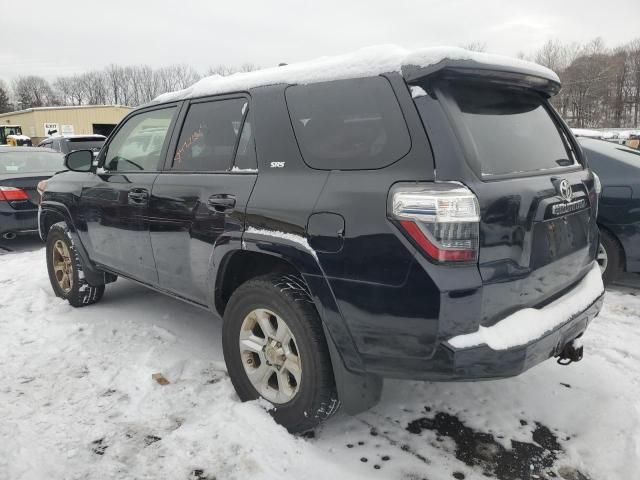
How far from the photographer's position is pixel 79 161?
4156 millimetres

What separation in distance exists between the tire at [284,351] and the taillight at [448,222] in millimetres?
735

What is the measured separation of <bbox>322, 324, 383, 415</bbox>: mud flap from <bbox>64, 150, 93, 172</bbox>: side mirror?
292 centimetres

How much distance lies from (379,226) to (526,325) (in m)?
0.75

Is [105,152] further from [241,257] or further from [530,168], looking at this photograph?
[530,168]

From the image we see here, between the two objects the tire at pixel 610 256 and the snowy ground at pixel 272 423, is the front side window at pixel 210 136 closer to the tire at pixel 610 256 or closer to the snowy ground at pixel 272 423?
the snowy ground at pixel 272 423

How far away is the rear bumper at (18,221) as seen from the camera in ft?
23.3

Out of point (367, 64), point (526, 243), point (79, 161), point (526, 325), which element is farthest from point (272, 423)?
point (79, 161)

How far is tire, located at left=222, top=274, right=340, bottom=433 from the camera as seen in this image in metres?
2.37

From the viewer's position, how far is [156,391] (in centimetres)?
306

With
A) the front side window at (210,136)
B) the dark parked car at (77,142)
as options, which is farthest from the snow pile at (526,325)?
the dark parked car at (77,142)

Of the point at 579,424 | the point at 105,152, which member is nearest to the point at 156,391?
the point at 105,152

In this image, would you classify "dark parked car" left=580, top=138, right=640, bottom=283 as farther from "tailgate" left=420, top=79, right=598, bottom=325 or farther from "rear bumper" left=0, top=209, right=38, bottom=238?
"rear bumper" left=0, top=209, right=38, bottom=238

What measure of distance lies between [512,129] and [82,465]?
2.67m

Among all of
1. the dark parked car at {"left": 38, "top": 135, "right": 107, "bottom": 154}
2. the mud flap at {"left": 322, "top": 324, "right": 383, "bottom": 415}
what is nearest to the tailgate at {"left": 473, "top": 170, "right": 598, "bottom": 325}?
the mud flap at {"left": 322, "top": 324, "right": 383, "bottom": 415}
